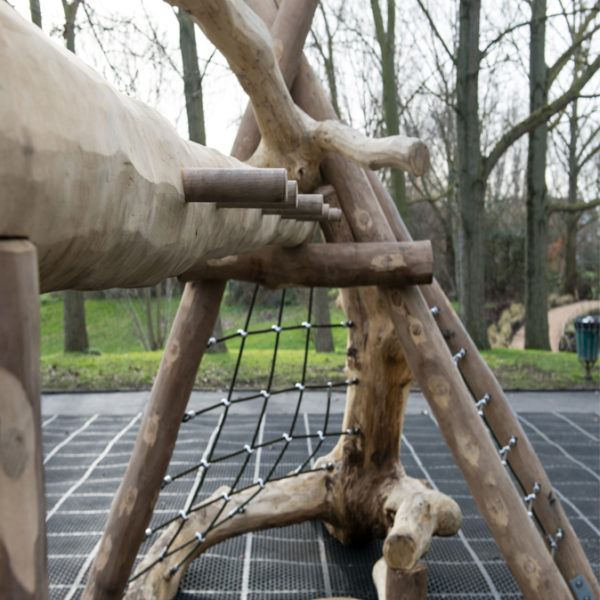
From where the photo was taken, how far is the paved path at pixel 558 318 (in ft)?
35.4

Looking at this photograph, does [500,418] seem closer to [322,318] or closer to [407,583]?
[407,583]

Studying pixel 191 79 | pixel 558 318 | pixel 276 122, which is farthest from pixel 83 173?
pixel 558 318

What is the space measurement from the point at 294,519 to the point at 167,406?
3.03ft

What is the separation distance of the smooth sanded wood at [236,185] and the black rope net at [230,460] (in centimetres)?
117

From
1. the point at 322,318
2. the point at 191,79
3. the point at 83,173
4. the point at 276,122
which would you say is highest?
the point at 191,79

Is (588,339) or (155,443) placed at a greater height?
(155,443)

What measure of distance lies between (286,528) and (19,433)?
2.65m

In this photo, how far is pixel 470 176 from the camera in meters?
7.57

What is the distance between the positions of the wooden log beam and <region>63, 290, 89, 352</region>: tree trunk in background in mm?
6252

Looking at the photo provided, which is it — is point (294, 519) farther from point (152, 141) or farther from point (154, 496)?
point (152, 141)

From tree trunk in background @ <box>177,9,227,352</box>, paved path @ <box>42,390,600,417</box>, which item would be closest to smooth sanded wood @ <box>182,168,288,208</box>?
paved path @ <box>42,390,600,417</box>

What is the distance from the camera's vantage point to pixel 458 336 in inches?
89.2

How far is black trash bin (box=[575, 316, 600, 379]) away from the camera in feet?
19.6

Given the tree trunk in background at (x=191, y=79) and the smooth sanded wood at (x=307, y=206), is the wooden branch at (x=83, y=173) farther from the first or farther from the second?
the tree trunk in background at (x=191, y=79)
